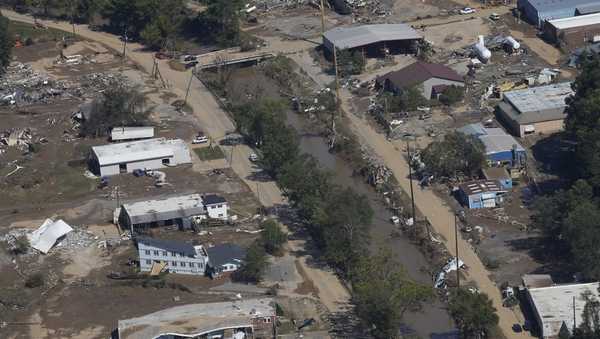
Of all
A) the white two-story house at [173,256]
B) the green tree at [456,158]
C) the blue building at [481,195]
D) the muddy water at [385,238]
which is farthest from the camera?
the green tree at [456,158]

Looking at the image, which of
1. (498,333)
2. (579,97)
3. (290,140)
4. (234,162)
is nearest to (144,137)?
(234,162)

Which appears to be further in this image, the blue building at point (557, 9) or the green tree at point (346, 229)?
the blue building at point (557, 9)

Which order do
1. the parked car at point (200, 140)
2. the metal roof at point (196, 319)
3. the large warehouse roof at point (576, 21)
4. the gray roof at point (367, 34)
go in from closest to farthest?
the metal roof at point (196, 319) → the parked car at point (200, 140) → the large warehouse roof at point (576, 21) → the gray roof at point (367, 34)

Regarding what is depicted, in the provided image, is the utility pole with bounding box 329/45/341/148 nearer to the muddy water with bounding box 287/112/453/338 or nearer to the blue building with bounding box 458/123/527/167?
the muddy water with bounding box 287/112/453/338

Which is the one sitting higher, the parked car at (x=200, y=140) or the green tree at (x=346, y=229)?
the green tree at (x=346, y=229)

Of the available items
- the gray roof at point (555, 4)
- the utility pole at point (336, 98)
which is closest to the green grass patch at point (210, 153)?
the utility pole at point (336, 98)

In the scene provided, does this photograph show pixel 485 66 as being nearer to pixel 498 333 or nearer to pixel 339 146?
pixel 339 146

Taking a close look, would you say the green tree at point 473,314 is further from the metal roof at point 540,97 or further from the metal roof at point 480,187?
the metal roof at point 540,97

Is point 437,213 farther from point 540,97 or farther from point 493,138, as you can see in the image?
point 540,97
